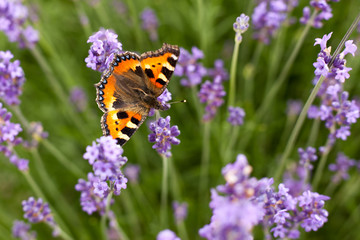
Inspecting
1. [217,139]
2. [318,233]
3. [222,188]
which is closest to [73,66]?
[217,139]

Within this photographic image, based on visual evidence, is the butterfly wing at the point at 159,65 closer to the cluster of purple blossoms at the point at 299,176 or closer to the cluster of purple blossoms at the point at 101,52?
the cluster of purple blossoms at the point at 101,52

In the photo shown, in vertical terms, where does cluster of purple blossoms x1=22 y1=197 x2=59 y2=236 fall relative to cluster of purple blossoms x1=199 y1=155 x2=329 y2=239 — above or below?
above

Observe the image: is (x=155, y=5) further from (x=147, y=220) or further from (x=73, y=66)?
(x=147, y=220)

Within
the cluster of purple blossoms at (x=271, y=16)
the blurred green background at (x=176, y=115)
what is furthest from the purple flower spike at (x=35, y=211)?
the cluster of purple blossoms at (x=271, y=16)

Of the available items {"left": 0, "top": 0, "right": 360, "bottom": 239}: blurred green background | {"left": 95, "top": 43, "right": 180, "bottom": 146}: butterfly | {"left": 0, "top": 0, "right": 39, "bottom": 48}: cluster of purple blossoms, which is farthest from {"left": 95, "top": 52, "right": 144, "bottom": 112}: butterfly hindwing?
Answer: {"left": 0, "top": 0, "right": 39, "bottom": 48}: cluster of purple blossoms

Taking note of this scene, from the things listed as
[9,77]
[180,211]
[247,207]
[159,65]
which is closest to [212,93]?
[159,65]

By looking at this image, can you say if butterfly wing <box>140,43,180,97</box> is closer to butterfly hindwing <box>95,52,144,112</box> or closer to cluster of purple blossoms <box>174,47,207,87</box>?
butterfly hindwing <box>95,52,144,112</box>

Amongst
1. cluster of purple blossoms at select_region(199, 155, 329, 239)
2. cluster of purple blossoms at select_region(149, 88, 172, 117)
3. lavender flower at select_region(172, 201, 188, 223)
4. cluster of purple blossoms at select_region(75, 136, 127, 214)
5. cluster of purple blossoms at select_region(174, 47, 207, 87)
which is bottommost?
cluster of purple blossoms at select_region(199, 155, 329, 239)
